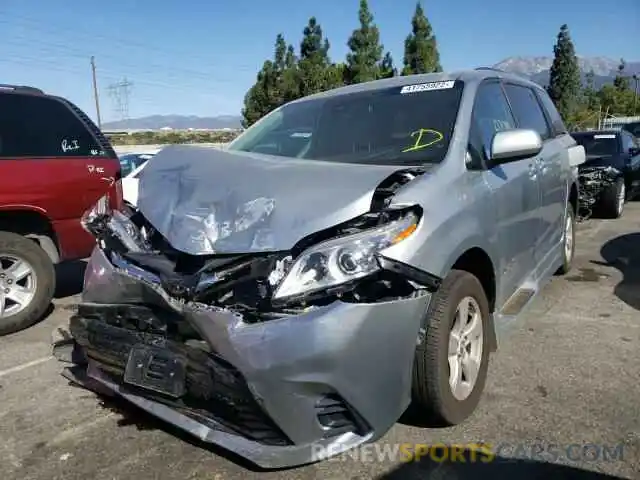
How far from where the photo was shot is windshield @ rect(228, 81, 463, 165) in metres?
3.40

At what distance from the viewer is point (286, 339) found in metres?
2.29

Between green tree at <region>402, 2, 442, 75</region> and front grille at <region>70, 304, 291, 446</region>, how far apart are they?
26523 mm

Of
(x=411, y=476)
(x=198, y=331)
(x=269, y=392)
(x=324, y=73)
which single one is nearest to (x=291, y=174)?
(x=198, y=331)

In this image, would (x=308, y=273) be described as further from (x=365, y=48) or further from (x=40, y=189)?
(x=365, y=48)

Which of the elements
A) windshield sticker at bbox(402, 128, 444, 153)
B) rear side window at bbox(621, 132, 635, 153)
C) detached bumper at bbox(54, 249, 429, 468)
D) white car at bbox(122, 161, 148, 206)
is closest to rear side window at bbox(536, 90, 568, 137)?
windshield sticker at bbox(402, 128, 444, 153)

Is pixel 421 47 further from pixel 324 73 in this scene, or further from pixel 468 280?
pixel 468 280

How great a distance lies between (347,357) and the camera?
231 cm

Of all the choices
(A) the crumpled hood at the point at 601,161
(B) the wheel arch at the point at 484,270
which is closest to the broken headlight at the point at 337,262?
(B) the wheel arch at the point at 484,270

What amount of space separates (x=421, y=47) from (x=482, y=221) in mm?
26380

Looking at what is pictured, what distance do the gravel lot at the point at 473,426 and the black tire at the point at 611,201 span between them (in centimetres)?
565

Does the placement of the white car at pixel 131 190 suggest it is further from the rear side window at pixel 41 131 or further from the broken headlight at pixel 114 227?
the rear side window at pixel 41 131

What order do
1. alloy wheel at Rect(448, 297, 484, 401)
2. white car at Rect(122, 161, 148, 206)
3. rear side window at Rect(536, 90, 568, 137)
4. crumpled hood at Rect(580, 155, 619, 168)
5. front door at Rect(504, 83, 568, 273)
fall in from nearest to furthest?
alloy wheel at Rect(448, 297, 484, 401) < white car at Rect(122, 161, 148, 206) < front door at Rect(504, 83, 568, 273) < rear side window at Rect(536, 90, 568, 137) < crumpled hood at Rect(580, 155, 619, 168)

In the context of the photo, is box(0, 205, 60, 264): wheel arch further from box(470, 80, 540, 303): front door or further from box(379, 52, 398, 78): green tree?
box(379, 52, 398, 78): green tree

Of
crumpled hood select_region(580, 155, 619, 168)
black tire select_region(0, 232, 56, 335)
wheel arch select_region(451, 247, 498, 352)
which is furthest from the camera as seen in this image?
crumpled hood select_region(580, 155, 619, 168)
